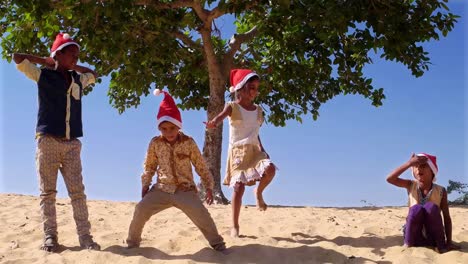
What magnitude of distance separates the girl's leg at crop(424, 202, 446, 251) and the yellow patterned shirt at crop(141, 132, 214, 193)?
2444mm

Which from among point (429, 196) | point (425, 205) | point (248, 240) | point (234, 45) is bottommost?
point (248, 240)

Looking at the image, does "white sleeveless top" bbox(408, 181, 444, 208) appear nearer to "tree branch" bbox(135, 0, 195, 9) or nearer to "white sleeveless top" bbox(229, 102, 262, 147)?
"white sleeveless top" bbox(229, 102, 262, 147)

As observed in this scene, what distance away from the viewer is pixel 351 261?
5344 mm

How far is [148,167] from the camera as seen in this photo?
5.49 metres

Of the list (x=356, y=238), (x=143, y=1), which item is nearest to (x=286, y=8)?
(x=143, y=1)

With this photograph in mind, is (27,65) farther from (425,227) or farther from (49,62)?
(425,227)

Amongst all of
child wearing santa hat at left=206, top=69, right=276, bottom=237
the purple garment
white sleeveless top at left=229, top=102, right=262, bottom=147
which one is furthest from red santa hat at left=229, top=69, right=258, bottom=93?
the purple garment

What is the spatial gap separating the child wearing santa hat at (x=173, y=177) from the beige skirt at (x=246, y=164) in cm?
60

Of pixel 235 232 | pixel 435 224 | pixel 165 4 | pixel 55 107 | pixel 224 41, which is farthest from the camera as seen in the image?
pixel 224 41

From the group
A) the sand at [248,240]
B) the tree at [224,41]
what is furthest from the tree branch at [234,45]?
the sand at [248,240]

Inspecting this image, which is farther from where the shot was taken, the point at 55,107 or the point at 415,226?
the point at 415,226

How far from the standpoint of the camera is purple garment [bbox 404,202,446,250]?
5.46 metres

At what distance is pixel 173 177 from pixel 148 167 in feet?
1.09

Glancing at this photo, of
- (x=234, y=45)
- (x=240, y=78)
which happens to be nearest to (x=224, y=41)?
(x=234, y=45)
